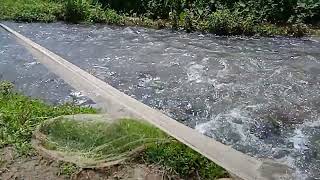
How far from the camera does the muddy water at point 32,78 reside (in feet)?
21.1

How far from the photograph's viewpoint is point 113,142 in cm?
430

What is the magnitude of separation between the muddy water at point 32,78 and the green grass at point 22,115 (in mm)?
358

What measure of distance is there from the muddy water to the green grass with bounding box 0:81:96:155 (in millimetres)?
358

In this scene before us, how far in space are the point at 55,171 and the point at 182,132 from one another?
126 centimetres

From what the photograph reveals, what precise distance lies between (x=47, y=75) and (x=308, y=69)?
433 cm

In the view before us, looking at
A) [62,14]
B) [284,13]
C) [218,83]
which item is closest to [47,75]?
[218,83]

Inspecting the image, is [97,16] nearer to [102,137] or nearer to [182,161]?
[102,137]

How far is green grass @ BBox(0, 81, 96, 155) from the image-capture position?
4.68m

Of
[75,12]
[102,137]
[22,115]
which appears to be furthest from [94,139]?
[75,12]

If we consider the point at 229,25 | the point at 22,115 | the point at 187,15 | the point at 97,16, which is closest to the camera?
the point at 22,115

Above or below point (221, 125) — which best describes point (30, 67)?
below

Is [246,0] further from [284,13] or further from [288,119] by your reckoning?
[288,119]

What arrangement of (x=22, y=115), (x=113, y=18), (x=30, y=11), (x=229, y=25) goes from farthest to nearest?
(x=30, y=11) < (x=113, y=18) < (x=229, y=25) < (x=22, y=115)

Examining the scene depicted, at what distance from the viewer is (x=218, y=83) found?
6.75 m
